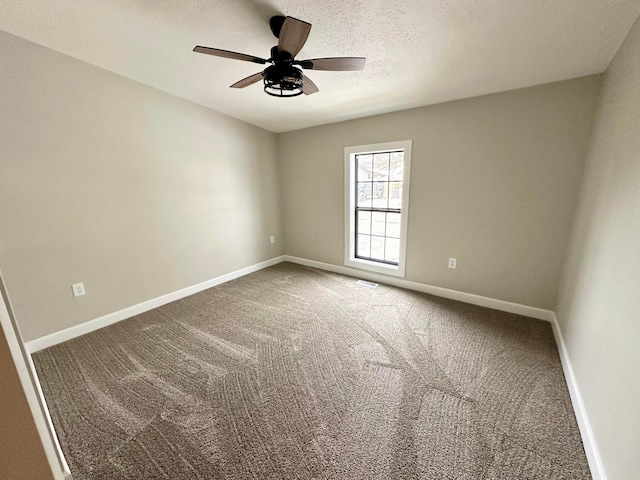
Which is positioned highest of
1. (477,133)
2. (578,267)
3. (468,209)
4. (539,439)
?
(477,133)

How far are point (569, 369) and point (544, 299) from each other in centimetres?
90

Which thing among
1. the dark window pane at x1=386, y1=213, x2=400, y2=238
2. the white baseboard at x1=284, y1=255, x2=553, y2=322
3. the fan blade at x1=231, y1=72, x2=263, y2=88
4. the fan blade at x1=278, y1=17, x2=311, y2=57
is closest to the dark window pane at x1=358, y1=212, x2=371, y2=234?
the dark window pane at x1=386, y1=213, x2=400, y2=238

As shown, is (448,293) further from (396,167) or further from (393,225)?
(396,167)

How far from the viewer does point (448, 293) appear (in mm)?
2865

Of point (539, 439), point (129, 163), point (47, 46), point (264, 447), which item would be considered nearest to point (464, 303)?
point (539, 439)

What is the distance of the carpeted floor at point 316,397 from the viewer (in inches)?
46.8

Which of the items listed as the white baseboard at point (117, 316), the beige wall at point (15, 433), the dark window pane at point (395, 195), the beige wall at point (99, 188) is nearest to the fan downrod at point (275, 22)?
the beige wall at point (99, 188)

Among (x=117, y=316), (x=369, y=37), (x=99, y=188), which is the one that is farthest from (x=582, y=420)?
(x=99, y=188)

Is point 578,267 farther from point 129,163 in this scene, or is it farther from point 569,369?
point 129,163

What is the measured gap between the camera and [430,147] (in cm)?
272

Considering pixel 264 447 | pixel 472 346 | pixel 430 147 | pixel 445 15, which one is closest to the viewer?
pixel 264 447

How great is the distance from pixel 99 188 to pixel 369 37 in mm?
2658

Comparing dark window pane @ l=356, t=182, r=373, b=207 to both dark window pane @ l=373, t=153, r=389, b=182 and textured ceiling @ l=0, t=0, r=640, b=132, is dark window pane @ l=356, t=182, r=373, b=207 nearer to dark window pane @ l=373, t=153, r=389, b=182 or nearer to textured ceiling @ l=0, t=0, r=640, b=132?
dark window pane @ l=373, t=153, r=389, b=182

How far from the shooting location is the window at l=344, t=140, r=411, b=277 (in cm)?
310
